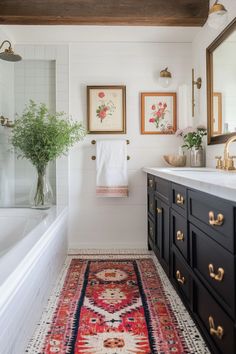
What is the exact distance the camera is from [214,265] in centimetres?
117

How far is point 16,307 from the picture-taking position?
1.11 meters

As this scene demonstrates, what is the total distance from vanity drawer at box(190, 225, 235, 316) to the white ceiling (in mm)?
2131

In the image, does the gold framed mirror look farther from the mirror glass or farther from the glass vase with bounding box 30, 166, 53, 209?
the glass vase with bounding box 30, 166, 53, 209

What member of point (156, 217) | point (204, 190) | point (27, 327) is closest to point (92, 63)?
point (156, 217)

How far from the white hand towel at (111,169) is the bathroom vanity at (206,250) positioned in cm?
100

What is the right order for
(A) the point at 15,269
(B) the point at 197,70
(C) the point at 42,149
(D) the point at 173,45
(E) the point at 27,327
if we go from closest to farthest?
1. (A) the point at 15,269
2. (E) the point at 27,327
3. (C) the point at 42,149
4. (B) the point at 197,70
5. (D) the point at 173,45

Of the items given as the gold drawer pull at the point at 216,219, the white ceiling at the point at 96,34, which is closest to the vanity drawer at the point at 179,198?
the gold drawer pull at the point at 216,219

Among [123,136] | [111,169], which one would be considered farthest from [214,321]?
[123,136]

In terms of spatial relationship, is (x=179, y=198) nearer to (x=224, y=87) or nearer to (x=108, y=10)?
Answer: (x=224, y=87)

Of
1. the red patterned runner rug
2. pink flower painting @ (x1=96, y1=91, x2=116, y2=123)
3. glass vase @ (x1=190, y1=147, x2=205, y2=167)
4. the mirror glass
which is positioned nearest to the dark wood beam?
the mirror glass

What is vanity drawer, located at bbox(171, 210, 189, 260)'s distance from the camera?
5.28ft

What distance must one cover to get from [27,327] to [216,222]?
0.96 m

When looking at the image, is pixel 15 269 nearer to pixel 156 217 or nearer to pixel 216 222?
pixel 216 222

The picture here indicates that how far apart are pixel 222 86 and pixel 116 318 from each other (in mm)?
1792
